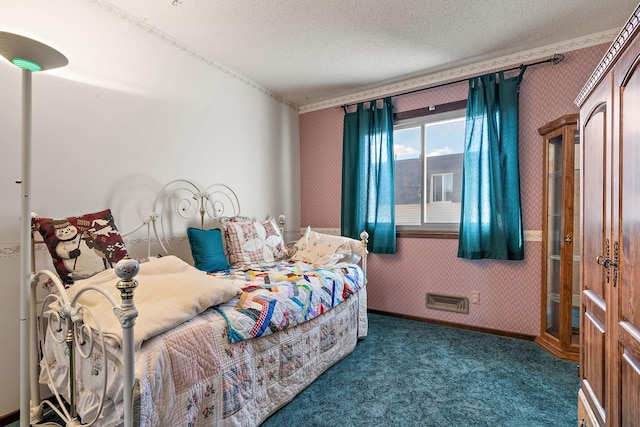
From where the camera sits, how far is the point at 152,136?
2.22 metres

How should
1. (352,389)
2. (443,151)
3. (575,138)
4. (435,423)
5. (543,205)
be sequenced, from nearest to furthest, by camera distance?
(435,423) < (352,389) < (575,138) < (543,205) < (443,151)

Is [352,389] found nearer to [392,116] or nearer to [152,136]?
[152,136]

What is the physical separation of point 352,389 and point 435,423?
479 millimetres

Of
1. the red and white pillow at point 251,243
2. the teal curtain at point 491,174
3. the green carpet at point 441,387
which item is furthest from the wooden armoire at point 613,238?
the red and white pillow at point 251,243

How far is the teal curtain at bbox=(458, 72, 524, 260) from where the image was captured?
2.56 m

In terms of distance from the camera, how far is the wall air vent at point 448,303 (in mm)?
2830

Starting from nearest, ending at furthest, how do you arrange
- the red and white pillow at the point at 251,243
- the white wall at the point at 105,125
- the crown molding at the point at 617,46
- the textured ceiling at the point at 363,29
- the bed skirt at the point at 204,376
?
the crown molding at the point at 617,46
the bed skirt at the point at 204,376
the white wall at the point at 105,125
the textured ceiling at the point at 363,29
the red and white pillow at the point at 251,243

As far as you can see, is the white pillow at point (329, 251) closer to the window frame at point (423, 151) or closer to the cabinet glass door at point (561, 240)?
the window frame at point (423, 151)

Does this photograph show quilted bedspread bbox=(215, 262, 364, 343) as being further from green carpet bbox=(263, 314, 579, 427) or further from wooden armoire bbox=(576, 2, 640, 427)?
wooden armoire bbox=(576, 2, 640, 427)

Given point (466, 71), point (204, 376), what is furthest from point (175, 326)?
point (466, 71)

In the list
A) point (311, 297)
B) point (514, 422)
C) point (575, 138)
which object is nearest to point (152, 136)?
point (311, 297)

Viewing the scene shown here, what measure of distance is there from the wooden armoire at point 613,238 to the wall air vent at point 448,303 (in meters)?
1.54

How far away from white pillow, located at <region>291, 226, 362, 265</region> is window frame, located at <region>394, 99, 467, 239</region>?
2.34 feet

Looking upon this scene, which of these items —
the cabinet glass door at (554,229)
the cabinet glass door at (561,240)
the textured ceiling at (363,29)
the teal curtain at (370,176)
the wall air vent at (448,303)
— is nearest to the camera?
the textured ceiling at (363,29)
